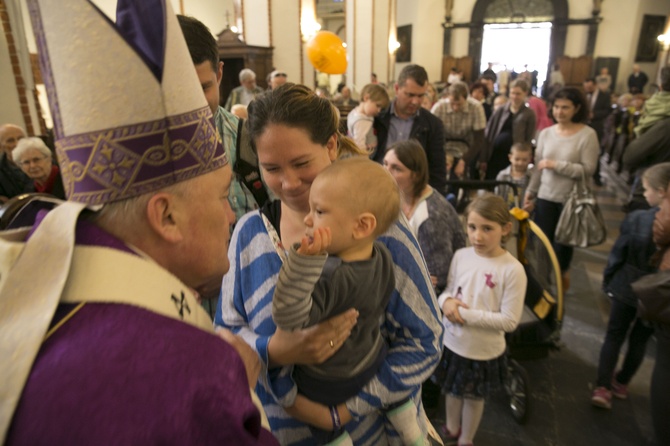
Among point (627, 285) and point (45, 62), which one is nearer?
point (45, 62)

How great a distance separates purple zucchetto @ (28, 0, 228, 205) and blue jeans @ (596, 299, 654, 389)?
2880mm

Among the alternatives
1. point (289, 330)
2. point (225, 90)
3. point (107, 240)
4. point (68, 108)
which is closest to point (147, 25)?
point (68, 108)

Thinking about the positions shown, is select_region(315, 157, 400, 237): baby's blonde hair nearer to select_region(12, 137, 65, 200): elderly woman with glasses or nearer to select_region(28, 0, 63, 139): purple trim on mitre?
select_region(28, 0, 63, 139): purple trim on mitre

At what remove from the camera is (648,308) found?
1.99 metres

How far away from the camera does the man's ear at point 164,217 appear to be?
71 cm

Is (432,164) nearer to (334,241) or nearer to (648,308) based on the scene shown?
(648,308)

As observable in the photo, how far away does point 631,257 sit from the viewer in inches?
101

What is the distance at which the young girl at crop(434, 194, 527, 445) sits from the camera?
2135 millimetres

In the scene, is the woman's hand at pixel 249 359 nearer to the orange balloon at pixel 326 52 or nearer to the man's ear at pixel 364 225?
the man's ear at pixel 364 225

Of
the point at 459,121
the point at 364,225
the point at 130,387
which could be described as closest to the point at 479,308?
the point at 364,225

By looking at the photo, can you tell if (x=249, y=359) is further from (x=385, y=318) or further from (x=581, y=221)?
(x=581, y=221)

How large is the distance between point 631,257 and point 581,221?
1103mm

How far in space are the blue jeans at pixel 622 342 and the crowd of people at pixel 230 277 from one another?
53 centimetres

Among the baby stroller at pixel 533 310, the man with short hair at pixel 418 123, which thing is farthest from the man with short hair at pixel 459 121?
the baby stroller at pixel 533 310
